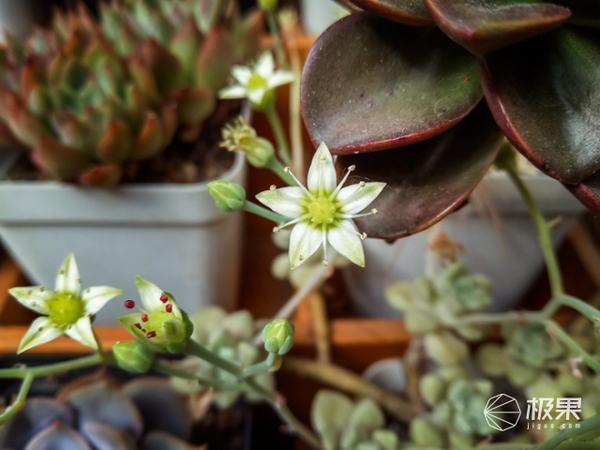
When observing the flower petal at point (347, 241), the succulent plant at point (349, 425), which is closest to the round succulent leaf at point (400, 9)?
the flower petal at point (347, 241)

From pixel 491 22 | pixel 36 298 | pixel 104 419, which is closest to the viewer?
pixel 491 22

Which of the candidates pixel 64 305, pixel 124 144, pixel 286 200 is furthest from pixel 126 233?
pixel 286 200

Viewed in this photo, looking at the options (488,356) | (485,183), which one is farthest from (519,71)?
(488,356)

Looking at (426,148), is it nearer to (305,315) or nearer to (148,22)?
(305,315)

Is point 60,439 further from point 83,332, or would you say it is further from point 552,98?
point 552,98

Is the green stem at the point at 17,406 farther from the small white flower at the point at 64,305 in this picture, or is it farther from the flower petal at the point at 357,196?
the flower petal at the point at 357,196
